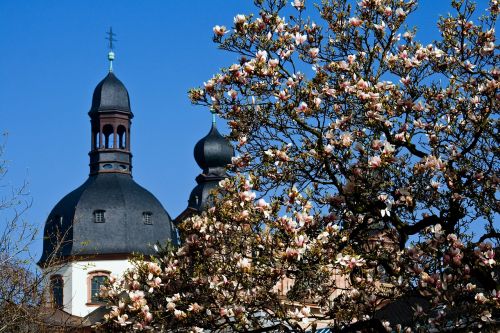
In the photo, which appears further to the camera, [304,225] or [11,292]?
[11,292]

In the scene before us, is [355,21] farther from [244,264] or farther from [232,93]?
[244,264]

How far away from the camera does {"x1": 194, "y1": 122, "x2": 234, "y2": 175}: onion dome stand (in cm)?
7432

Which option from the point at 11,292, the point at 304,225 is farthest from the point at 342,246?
the point at 11,292

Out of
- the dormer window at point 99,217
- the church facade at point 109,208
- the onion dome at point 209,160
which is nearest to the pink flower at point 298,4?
the church facade at point 109,208

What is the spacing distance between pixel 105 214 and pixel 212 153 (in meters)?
9.00

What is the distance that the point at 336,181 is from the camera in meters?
13.3

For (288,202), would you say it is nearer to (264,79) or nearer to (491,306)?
(264,79)

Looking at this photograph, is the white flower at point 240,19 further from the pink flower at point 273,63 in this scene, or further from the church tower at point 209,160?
the church tower at point 209,160

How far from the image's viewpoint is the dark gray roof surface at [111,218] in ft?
226

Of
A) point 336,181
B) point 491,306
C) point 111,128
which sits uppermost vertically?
point 111,128

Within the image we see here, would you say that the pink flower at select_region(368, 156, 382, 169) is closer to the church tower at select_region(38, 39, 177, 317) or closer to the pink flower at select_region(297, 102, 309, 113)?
the pink flower at select_region(297, 102, 309, 113)

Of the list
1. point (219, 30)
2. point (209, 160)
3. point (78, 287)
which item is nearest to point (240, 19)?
point (219, 30)

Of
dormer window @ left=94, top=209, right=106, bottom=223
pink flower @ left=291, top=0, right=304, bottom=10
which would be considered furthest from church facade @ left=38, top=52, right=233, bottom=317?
pink flower @ left=291, top=0, right=304, bottom=10

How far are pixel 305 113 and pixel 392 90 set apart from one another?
1079mm
